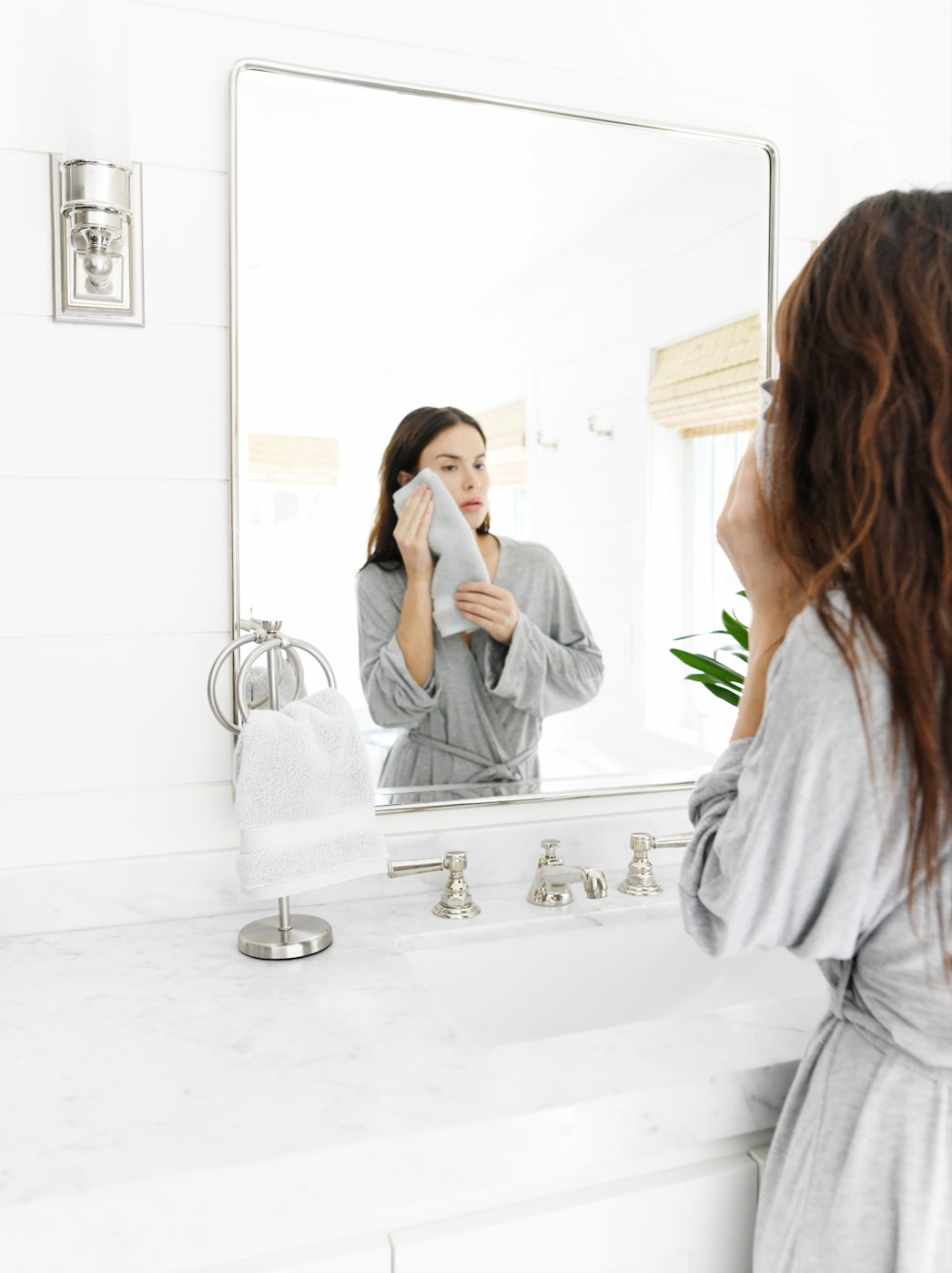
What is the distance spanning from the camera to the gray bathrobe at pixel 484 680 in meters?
1.25

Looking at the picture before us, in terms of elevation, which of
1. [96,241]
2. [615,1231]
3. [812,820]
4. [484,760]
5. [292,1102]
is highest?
[96,241]

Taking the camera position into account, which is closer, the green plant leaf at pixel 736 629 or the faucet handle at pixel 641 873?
the faucet handle at pixel 641 873

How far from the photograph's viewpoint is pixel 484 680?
1.30 m

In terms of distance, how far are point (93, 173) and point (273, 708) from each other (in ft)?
2.07

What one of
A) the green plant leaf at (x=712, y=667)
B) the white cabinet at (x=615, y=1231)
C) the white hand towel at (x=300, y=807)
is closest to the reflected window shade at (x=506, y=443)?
the green plant leaf at (x=712, y=667)

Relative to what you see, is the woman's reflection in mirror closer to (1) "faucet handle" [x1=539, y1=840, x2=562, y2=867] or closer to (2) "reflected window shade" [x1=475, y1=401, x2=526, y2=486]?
(2) "reflected window shade" [x1=475, y1=401, x2=526, y2=486]

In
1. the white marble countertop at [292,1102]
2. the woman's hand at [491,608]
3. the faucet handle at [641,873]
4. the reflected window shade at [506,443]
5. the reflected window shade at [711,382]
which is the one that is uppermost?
the reflected window shade at [711,382]

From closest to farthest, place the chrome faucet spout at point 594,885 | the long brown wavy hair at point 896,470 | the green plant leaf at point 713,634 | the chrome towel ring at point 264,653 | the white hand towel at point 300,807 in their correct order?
Result: the long brown wavy hair at point 896,470 < the white hand towel at point 300,807 < the chrome towel ring at point 264,653 < the chrome faucet spout at point 594,885 < the green plant leaf at point 713,634

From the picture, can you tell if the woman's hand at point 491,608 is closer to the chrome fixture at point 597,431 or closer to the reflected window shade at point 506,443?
the reflected window shade at point 506,443

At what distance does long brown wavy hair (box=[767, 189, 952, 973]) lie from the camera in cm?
60

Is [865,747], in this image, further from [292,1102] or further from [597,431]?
[597,431]

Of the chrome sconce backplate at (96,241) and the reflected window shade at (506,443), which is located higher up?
the chrome sconce backplate at (96,241)

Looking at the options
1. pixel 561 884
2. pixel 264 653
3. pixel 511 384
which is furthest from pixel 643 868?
pixel 511 384

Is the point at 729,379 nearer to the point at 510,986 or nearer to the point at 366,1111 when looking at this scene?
the point at 510,986
